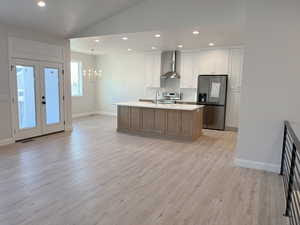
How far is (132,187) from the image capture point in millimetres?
3170

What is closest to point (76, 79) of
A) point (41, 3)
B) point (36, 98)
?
point (36, 98)

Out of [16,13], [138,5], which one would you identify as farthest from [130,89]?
[16,13]

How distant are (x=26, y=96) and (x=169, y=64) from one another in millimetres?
4808

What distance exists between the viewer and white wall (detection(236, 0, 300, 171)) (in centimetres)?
357

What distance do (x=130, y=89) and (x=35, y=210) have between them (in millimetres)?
7308

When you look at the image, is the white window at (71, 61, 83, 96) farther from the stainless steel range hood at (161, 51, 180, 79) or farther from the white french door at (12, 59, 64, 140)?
the stainless steel range hood at (161, 51, 180, 79)

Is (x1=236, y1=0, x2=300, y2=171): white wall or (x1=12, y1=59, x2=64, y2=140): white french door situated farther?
(x1=12, y1=59, x2=64, y2=140): white french door

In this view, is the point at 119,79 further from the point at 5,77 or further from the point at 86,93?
the point at 5,77

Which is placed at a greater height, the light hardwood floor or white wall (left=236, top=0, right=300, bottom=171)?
white wall (left=236, top=0, right=300, bottom=171)

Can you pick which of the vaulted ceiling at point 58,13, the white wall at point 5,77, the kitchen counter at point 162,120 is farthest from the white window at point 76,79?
the white wall at point 5,77

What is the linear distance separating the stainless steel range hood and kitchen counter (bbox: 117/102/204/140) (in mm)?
2286

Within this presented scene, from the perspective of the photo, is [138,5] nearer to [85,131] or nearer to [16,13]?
[16,13]

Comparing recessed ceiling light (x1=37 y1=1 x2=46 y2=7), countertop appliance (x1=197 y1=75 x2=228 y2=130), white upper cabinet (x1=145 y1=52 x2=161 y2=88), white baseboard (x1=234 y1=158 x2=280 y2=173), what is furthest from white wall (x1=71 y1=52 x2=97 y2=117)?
white baseboard (x1=234 y1=158 x2=280 y2=173)

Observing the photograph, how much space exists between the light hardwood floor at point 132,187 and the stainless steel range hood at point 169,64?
144 inches
